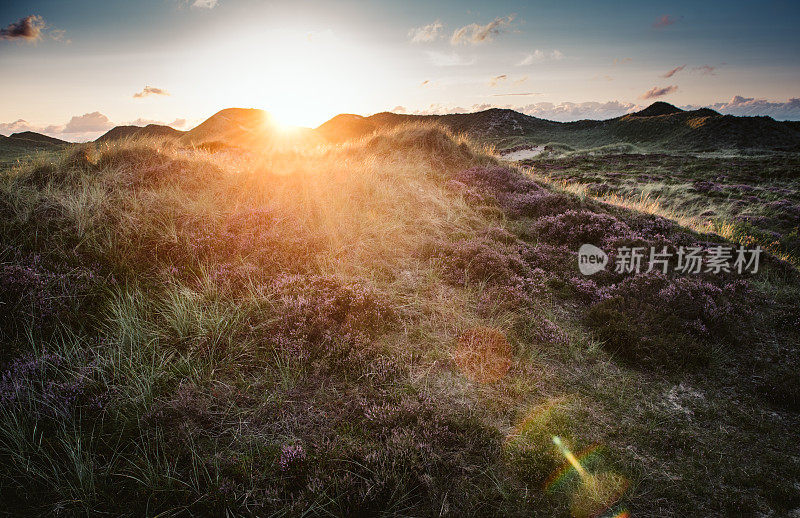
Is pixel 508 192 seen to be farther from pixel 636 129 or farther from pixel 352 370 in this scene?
pixel 636 129

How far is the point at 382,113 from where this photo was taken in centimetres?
12719

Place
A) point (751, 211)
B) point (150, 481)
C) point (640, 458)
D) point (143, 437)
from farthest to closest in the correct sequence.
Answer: point (751, 211) → point (640, 458) → point (143, 437) → point (150, 481)

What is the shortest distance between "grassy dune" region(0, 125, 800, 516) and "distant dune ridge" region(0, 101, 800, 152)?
27.6 metres

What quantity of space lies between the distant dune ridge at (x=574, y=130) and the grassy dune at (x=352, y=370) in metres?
27.6

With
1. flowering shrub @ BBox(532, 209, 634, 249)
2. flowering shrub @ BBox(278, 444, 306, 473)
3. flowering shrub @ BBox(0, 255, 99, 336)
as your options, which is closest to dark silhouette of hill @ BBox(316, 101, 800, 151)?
flowering shrub @ BBox(532, 209, 634, 249)

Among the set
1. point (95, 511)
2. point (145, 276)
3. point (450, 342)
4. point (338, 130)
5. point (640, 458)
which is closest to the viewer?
point (95, 511)

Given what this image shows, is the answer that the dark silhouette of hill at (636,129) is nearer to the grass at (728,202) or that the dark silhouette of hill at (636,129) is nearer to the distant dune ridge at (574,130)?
the distant dune ridge at (574,130)

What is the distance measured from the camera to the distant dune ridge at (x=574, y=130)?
6122cm

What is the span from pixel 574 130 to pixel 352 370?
5458 inches

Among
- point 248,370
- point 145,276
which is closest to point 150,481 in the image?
point 248,370

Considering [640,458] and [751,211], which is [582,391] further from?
[751,211]

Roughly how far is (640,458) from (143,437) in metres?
4.43

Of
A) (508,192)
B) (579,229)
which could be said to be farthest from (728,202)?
(579,229)

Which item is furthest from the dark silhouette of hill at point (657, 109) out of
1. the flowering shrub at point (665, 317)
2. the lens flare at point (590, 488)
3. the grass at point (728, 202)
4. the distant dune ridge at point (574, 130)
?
the lens flare at point (590, 488)
